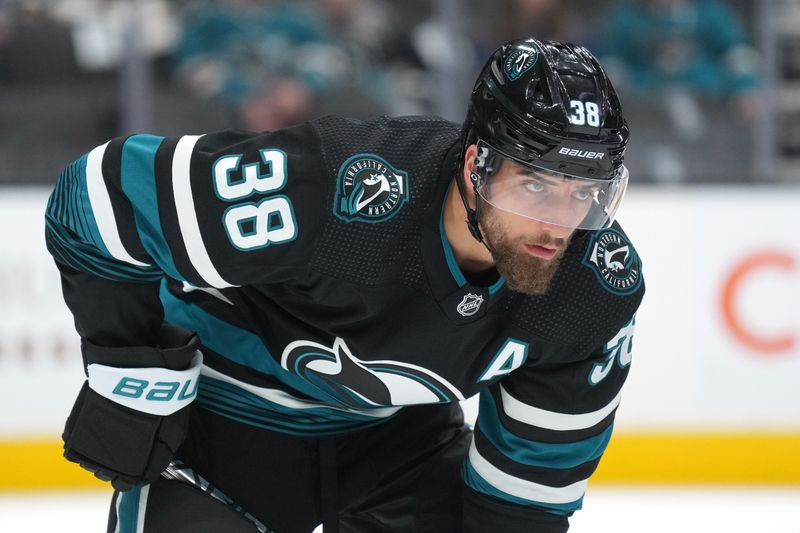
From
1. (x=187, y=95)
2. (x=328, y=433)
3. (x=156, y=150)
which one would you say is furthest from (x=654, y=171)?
(x=156, y=150)

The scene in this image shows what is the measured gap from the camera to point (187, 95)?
13.5 feet

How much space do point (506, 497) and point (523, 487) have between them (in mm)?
39

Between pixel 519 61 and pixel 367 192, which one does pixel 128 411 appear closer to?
pixel 367 192

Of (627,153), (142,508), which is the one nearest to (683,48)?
(627,153)

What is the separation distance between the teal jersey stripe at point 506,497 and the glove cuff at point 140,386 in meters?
0.57

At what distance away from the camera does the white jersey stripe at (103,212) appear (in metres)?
1.88

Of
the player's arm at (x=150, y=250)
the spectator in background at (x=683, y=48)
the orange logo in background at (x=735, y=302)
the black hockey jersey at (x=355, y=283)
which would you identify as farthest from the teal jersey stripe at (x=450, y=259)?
the spectator in background at (x=683, y=48)

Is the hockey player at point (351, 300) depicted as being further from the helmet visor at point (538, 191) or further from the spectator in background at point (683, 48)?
the spectator in background at point (683, 48)

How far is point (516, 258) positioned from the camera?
1.81m

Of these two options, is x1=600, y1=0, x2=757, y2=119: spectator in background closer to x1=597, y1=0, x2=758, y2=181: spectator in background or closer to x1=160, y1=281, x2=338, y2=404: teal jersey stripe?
x1=597, y1=0, x2=758, y2=181: spectator in background

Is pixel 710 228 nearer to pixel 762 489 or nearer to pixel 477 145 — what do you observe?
pixel 762 489

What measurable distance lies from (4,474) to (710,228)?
2371mm

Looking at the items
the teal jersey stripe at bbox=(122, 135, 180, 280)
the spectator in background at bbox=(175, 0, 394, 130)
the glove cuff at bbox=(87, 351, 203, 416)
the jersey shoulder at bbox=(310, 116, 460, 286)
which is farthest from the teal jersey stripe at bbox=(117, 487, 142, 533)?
the spectator in background at bbox=(175, 0, 394, 130)

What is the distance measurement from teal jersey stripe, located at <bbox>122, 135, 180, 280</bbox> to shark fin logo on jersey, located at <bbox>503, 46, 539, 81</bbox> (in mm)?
581
